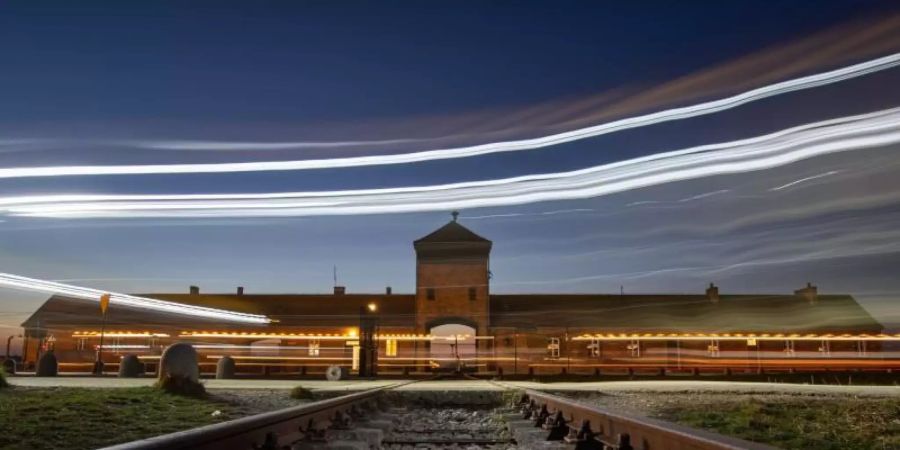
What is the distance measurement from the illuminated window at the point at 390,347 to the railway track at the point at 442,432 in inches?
1243

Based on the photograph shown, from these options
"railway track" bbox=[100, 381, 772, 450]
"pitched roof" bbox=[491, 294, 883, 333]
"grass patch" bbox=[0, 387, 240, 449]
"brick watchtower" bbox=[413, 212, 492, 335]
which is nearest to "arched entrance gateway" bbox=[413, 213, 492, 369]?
"brick watchtower" bbox=[413, 212, 492, 335]

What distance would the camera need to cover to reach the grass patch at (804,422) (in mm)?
9241

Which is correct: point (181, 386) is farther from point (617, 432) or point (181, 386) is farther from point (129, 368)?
point (129, 368)

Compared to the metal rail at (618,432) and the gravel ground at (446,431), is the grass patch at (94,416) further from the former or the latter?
the metal rail at (618,432)

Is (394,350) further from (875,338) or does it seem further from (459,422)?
(459,422)

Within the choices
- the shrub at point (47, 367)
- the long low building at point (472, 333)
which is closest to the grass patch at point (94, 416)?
the shrub at point (47, 367)

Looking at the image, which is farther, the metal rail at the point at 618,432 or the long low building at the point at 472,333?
the long low building at the point at 472,333

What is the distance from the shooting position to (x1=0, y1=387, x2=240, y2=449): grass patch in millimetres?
9273

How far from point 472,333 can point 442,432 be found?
36432mm

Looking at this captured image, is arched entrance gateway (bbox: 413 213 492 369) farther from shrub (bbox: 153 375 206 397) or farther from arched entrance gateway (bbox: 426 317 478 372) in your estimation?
shrub (bbox: 153 375 206 397)

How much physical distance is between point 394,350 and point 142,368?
57.6ft

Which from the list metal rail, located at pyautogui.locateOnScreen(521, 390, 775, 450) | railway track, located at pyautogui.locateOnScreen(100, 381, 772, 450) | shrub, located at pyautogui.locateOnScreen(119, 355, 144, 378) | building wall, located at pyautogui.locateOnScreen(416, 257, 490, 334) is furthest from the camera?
building wall, located at pyautogui.locateOnScreen(416, 257, 490, 334)

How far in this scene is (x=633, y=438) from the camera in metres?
5.58

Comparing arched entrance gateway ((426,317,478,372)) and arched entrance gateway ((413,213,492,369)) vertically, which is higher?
arched entrance gateway ((413,213,492,369))
